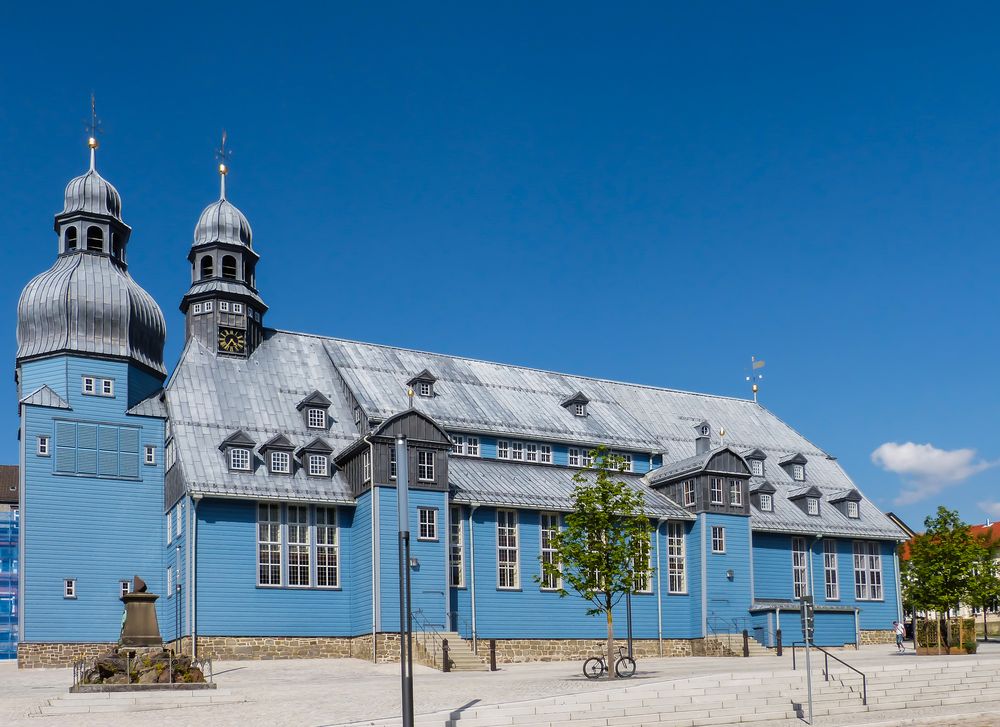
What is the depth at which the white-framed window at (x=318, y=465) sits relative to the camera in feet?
153

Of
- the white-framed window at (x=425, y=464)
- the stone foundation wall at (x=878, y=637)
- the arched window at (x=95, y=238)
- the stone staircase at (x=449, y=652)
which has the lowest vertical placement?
the stone foundation wall at (x=878, y=637)

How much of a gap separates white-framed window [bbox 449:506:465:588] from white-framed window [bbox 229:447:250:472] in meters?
8.01

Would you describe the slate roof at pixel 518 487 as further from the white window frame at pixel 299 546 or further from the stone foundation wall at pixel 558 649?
the white window frame at pixel 299 546

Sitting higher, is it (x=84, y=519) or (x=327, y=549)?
(x=84, y=519)

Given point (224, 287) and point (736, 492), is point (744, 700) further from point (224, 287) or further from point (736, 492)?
point (224, 287)

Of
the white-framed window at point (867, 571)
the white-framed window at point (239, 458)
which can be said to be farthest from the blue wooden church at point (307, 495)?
the white-framed window at point (867, 571)

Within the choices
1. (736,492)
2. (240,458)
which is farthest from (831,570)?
(240,458)

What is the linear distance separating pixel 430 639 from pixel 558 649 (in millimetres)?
7510

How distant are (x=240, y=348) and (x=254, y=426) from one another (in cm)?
494

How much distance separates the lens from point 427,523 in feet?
147

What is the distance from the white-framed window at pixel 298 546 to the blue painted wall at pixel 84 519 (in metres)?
5.63

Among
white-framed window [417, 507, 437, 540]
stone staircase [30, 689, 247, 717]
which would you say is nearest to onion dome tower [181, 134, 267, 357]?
white-framed window [417, 507, 437, 540]

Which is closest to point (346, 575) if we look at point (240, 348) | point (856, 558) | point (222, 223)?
point (240, 348)

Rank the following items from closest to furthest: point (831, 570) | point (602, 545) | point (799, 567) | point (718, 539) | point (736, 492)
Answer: point (602, 545) → point (718, 539) → point (736, 492) → point (799, 567) → point (831, 570)
